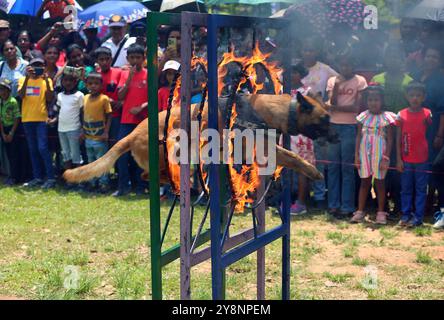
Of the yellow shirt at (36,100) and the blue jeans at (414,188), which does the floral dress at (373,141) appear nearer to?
the blue jeans at (414,188)

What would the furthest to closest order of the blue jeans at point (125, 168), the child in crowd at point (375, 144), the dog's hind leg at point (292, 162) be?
the blue jeans at point (125, 168)
the child in crowd at point (375, 144)
the dog's hind leg at point (292, 162)

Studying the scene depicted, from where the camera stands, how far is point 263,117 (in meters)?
5.02

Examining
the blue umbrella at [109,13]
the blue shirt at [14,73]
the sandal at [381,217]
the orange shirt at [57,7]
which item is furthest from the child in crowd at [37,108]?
the sandal at [381,217]

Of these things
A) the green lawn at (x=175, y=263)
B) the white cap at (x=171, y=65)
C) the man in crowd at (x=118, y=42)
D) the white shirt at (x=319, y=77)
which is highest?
the man in crowd at (x=118, y=42)

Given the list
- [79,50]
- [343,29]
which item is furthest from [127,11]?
[343,29]

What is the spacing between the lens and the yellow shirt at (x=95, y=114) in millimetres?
10250

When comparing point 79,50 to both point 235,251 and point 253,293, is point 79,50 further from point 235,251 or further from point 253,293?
point 235,251

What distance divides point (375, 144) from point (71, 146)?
4.76 meters

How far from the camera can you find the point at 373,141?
27.9 ft

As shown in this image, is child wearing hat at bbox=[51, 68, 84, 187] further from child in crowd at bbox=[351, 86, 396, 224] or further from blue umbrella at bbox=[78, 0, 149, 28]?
child in crowd at bbox=[351, 86, 396, 224]

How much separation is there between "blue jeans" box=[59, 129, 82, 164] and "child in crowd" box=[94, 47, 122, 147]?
0.53 meters

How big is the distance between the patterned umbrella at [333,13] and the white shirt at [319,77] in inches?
21.3

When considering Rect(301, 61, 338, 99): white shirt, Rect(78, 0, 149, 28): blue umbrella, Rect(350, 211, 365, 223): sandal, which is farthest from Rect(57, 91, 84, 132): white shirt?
Rect(350, 211, 365, 223): sandal

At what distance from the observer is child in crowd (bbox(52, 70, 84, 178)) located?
10523 millimetres
